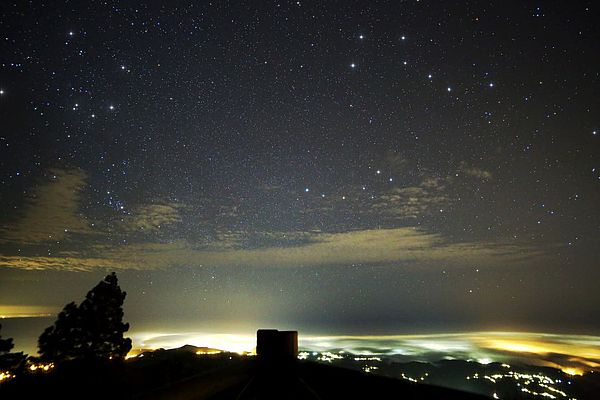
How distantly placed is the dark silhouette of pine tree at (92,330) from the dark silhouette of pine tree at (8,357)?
1715 mm

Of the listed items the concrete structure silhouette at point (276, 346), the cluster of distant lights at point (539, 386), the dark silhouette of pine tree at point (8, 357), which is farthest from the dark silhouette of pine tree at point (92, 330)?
the cluster of distant lights at point (539, 386)

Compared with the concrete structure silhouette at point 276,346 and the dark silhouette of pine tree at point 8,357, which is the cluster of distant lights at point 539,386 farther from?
the dark silhouette of pine tree at point 8,357

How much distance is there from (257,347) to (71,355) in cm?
1991

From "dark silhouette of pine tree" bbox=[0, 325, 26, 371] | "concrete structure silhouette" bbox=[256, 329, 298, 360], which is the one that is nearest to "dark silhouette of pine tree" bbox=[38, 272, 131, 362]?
"dark silhouette of pine tree" bbox=[0, 325, 26, 371]

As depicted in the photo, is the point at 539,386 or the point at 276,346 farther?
the point at 539,386

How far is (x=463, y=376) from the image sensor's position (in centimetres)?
11444

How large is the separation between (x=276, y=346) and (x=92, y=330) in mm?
20485

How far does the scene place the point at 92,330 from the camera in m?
31.6

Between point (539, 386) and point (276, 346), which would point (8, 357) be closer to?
point (276, 346)

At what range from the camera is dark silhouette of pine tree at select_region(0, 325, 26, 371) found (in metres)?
26.7

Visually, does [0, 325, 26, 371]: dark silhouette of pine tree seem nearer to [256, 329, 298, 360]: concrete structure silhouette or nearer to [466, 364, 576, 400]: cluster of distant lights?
[256, 329, 298, 360]: concrete structure silhouette

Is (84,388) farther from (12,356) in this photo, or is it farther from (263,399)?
(12,356)

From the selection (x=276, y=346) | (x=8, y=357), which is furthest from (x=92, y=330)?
(x=276, y=346)

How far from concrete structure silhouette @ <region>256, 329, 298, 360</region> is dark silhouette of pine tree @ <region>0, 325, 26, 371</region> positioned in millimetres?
20281
